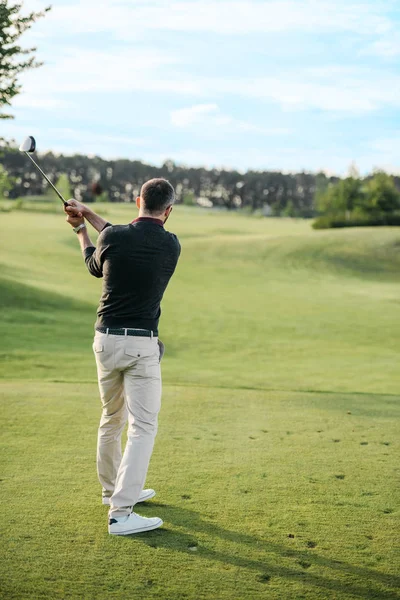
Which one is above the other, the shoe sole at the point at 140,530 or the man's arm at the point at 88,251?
the man's arm at the point at 88,251

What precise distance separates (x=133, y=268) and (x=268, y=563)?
216 cm

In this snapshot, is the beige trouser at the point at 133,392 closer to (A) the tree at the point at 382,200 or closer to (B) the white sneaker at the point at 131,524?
(B) the white sneaker at the point at 131,524

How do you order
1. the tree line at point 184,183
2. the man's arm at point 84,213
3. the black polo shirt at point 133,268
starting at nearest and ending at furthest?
the black polo shirt at point 133,268 → the man's arm at point 84,213 → the tree line at point 184,183

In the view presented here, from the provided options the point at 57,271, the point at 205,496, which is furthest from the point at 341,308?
the point at 205,496

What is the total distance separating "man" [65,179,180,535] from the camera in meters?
5.17

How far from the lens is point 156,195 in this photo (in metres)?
5.24

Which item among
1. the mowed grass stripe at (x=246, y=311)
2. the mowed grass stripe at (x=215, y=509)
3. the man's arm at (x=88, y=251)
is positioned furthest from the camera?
the mowed grass stripe at (x=246, y=311)

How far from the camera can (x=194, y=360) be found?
1819 cm

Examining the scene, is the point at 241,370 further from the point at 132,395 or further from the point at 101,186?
the point at 101,186

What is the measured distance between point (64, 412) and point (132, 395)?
3.38 metres

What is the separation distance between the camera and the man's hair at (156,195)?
5230 mm

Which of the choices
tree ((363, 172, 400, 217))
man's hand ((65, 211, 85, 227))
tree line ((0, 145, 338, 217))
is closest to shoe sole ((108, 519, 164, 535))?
man's hand ((65, 211, 85, 227))

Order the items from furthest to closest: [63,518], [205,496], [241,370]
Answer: [241,370], [205,496], [63,518]

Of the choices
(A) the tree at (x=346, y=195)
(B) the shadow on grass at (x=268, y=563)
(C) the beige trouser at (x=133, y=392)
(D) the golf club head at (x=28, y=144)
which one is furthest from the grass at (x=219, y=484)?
(A) the tree at (x=346, y=195)
